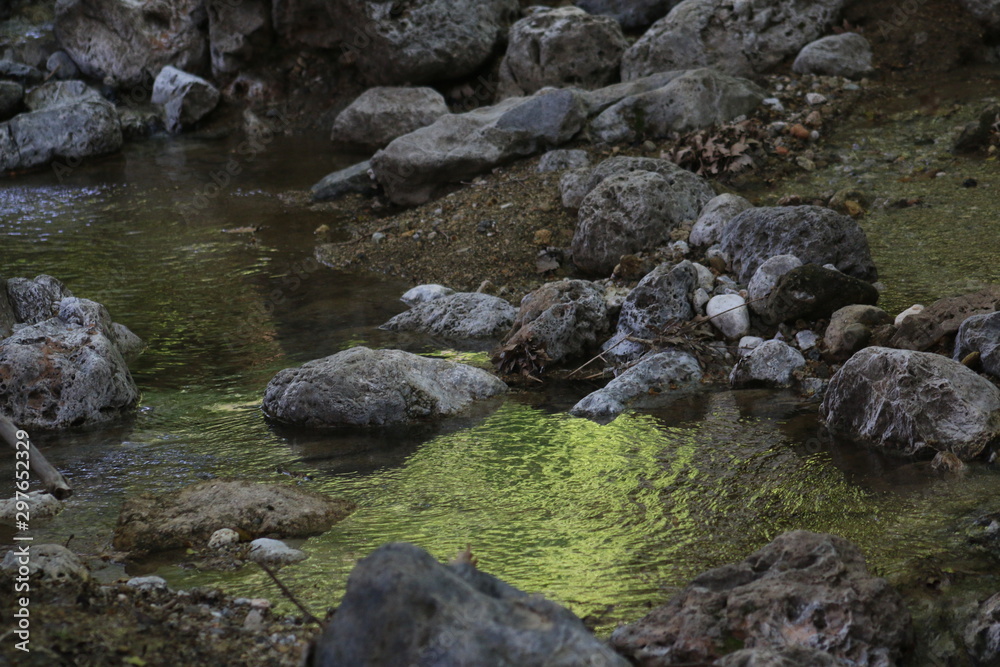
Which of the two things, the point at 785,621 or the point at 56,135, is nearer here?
the point at 785,621

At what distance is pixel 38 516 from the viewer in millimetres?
4270

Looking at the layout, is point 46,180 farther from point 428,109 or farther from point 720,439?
point 720,439

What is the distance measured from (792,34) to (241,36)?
8.26 meters

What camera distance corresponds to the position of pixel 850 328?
551 cm

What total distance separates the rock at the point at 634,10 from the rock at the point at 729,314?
7.58 meters

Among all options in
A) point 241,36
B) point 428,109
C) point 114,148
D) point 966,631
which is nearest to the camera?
point 966,631

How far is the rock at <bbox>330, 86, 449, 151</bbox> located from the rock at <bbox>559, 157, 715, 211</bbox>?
3955 mm

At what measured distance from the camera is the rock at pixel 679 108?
9117 millimetres

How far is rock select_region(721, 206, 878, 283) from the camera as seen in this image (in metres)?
6.47

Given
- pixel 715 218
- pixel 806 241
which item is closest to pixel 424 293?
pixel 715 218

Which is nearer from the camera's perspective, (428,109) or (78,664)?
(78,664)

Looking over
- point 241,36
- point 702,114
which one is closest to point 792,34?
point 702,114

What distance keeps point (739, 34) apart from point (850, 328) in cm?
621

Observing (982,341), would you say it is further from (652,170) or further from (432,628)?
(432,628)
